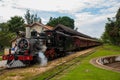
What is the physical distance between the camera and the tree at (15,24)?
72906 millimetres

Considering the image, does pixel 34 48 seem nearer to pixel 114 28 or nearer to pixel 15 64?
pixel 15 64

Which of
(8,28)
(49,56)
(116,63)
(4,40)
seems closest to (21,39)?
(49,56)

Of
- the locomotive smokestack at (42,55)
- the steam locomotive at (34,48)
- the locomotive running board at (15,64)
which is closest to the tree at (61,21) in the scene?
the steam locomotive at (34,48)

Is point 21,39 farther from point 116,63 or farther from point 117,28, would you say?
point 117,28

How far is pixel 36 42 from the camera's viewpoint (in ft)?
72.7

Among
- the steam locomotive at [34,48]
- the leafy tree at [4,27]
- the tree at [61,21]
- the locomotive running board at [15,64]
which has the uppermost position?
the tree at [61,21]

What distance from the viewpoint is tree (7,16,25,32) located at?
72.9 m

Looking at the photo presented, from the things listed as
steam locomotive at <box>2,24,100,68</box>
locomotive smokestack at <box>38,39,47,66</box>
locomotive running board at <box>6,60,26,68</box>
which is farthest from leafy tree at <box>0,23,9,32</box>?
locomotive running board at <box>6,60,26,68</box>

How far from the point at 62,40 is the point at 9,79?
15511 millimetres

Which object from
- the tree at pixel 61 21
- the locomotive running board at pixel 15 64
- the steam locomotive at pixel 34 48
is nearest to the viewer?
the locomotive running board at pixel 15 64

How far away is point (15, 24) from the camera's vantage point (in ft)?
241

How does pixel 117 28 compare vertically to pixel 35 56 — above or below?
above

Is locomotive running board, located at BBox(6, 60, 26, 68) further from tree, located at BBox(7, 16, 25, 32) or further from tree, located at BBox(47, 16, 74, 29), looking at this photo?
tree, located at BBox(47, 16, 74, 29)

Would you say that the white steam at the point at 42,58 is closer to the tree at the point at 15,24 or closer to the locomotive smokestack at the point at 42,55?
the locomotive smokestack at the point at 42,55
